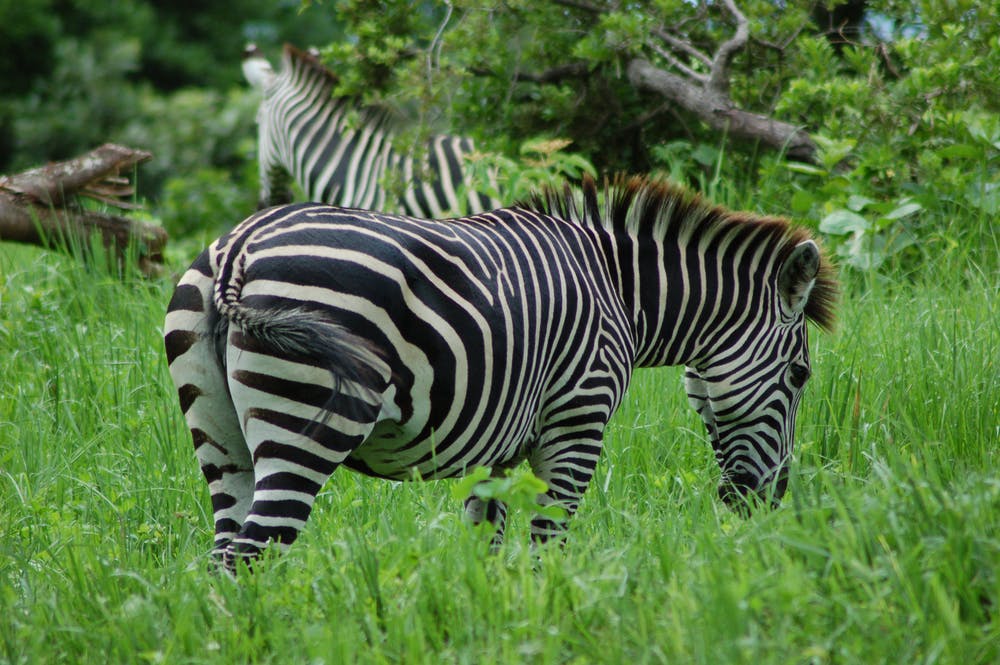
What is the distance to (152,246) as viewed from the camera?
22.9 feet

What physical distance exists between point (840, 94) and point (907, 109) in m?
0.47

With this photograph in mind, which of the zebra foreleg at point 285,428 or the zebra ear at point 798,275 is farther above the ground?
the zebra ear at point 798,275

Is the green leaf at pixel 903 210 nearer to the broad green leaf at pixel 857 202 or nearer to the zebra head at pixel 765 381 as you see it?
the broad green leaf at pixel 857 202

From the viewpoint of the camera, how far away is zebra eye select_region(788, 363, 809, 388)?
13.5 feet

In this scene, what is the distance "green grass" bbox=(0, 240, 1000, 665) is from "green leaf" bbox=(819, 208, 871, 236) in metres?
1.52

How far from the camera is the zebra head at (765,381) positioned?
13.3 feet

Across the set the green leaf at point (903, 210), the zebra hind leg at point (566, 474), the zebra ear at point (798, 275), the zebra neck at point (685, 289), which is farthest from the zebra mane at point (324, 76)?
the zebra hind leg at point (566, 474)

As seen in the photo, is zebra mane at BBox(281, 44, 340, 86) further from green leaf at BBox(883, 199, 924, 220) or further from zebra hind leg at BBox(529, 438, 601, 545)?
zebra hind leg at BBox(529, 438, 601, 545)

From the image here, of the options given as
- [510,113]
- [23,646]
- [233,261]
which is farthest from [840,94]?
[23,646]

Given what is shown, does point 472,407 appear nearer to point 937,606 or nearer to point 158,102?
point 937,606

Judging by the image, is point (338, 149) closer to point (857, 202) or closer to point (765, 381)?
point (857, 202)

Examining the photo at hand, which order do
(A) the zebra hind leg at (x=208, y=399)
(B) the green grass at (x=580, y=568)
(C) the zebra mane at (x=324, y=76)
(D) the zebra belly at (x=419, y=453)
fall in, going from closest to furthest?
(B) the green grass at (x=580, y=568), (A) the zebra hind leg at (x=208, y=399), (D) the zebra belly at (x=419, y=453), (C) the zebra mane at (x=324, y=76)

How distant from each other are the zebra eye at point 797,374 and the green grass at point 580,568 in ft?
1.12

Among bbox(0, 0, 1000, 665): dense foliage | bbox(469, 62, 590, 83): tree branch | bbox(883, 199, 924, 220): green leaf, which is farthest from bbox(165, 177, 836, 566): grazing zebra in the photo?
bbox(469, 62, 590, 83): tree branch
